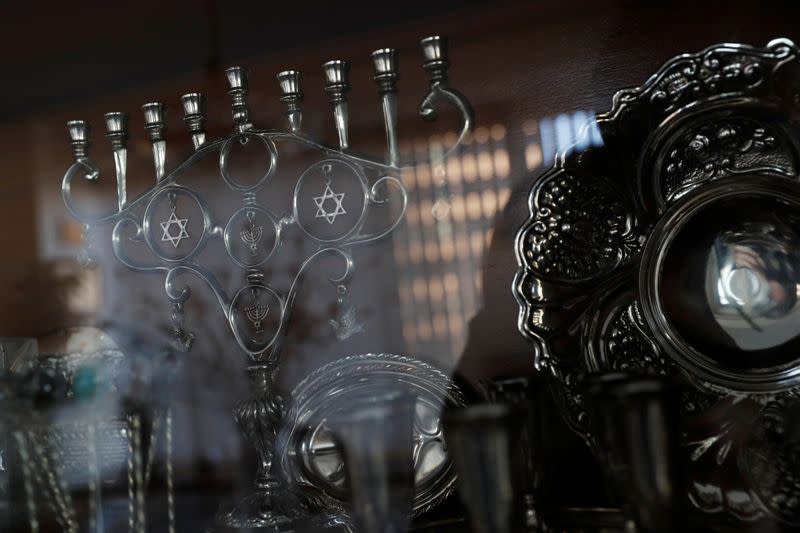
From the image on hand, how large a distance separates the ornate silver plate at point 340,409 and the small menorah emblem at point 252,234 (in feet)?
0.57

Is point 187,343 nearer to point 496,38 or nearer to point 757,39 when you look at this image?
point 496,38

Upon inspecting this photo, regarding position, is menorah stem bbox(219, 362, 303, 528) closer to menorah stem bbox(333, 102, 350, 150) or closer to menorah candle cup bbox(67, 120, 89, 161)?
menorah stem bbox(333, 102, 350, 150)

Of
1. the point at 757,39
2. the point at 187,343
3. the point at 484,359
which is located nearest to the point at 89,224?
the point at 187,343

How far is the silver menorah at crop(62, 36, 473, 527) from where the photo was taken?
32.0 inches

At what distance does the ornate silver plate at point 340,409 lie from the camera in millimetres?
807

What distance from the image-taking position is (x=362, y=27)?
0.97 m

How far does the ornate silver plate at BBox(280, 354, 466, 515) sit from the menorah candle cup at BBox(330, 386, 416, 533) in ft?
0.64

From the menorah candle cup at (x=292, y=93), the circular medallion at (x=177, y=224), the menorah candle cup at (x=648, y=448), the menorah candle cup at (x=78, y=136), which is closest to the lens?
the menorah candle cup at (x=648, y=448)

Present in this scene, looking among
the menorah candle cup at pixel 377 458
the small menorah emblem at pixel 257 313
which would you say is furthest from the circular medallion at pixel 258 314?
the menorah candle cup at pixel 377 458

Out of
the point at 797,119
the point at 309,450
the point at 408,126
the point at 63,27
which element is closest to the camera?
the point at 797,119

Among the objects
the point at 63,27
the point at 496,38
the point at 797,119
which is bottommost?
the point at 797,119

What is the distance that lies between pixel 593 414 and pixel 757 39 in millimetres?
420

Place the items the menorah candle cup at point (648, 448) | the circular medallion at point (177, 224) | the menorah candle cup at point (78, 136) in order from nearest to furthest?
1. the menorah candle cup at point (648, 448)
2. the menorah candle cup at point (78, 136)
3. the circular medallion at point (177, 224)

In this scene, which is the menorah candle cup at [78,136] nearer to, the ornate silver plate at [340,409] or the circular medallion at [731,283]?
the ornate silver plate at [340,409]
